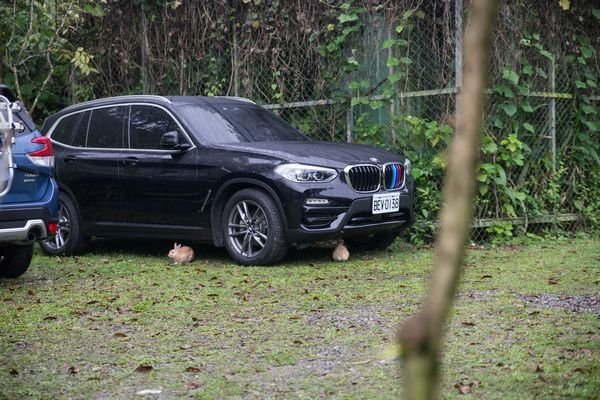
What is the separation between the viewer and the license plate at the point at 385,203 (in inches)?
371

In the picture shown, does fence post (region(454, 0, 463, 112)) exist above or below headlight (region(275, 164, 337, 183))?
above

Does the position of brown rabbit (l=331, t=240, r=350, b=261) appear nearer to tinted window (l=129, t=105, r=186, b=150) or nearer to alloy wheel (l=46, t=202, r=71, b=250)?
tinted window (l=129, t=105, r=186, b=150)

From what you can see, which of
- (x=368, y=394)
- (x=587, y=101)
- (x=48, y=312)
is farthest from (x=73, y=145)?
(x=368, y=394)

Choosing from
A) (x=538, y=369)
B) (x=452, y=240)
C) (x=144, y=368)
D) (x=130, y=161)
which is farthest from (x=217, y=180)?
(x=452, y=240)

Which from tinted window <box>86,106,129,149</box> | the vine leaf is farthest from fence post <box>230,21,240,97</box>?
the vine leaf

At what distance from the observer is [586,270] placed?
8.69 m

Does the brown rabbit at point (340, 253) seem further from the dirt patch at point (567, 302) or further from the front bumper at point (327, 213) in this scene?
the dirt patch at point (567, 302)

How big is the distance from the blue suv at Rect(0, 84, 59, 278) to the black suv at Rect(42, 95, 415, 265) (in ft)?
5.47

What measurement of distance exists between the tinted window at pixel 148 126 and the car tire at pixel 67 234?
3.12ft

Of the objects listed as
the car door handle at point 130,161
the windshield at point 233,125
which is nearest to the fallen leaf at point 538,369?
the windshield at point 233,125

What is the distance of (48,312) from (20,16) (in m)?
7.11

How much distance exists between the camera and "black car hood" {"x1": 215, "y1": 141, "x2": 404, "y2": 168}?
9.28 metres

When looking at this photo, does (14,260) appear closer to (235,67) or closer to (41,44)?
(235,67)

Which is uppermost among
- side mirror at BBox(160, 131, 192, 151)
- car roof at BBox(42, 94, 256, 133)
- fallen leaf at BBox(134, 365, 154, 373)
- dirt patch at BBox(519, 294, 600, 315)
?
car roof at BBox(42, 94, 256, 133)
